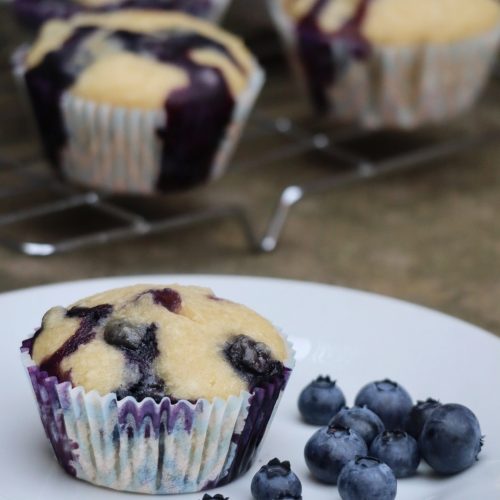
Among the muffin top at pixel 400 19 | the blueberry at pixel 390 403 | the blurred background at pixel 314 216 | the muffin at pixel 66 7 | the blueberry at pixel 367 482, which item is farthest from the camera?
the muffin at pixel 66 7

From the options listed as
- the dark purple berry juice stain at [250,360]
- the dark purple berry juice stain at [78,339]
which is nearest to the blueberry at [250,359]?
the dark purple berry juice stain at [250,360]

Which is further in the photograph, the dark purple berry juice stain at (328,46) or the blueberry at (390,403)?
the dark purple berry juice stain at (328,46)

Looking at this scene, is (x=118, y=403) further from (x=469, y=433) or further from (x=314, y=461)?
(x=469, y=433)

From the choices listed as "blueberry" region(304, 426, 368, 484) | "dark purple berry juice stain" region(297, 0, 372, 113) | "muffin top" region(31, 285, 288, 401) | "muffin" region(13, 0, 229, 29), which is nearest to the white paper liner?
"dark purple berry juice stain" region(297, 0, 372, 113)

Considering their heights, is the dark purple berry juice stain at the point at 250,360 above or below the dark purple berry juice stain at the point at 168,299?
below

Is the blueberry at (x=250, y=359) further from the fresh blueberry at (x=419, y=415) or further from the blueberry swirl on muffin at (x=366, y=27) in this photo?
the blueberry swirl on muffin at (x=366, y=27)

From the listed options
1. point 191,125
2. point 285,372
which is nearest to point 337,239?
point 191,125

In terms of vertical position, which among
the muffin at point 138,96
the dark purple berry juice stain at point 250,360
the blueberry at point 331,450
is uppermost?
the dark purple berry juice stain at point 250,360
